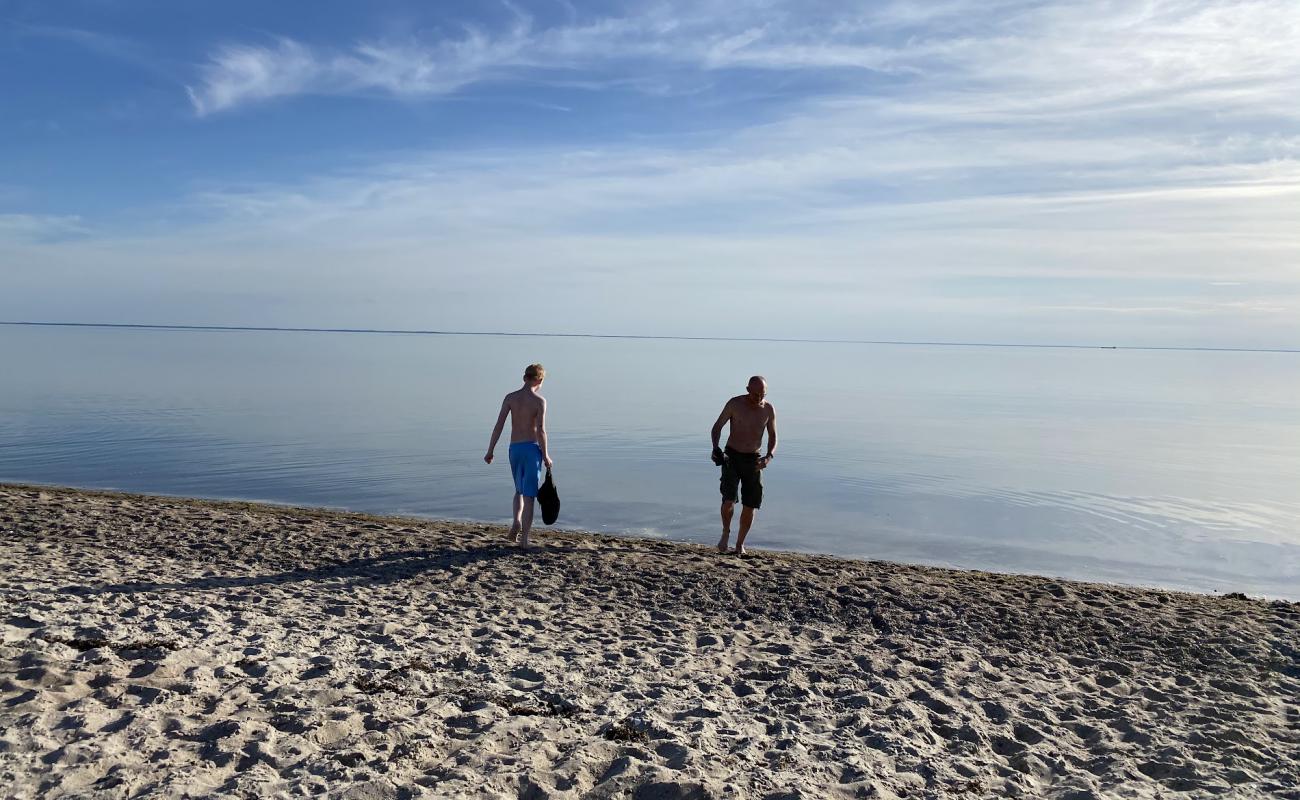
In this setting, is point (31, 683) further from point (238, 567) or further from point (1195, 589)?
point (1195, 589)

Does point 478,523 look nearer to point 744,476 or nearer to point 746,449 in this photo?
point 744,476

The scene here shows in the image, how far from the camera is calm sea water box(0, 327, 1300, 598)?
44.5 ft

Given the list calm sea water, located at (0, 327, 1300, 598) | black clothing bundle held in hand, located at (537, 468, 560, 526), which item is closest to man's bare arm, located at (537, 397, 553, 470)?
black clothing bundle held in hand, located at (537, 468, 560, 526)

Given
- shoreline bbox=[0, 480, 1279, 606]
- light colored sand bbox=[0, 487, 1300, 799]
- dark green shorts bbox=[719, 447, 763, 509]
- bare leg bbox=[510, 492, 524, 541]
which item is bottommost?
shoreline bbox=[0, 480, 1279, 606]

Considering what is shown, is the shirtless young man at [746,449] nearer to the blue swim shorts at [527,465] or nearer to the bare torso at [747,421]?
the bare torso at [747,421]

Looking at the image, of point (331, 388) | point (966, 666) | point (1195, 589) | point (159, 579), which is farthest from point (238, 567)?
point (331, 388)

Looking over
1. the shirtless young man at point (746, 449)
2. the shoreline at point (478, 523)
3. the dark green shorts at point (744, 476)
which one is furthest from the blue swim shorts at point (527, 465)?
the shoreline at point (478, 523)

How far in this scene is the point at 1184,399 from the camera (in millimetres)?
40031

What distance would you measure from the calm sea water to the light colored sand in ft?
15.5

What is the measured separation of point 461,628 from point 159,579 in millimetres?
2759

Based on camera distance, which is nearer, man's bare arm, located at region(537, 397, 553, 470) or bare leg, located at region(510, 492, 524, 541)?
man's bare arm, located at region(537, 397, 553, 470)

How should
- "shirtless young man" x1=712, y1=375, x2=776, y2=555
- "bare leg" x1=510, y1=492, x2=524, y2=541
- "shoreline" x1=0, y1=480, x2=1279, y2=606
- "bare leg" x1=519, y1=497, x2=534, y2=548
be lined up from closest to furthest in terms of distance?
1. "bare leg" x1=519, y1=497, x2=534, y2=548
2. "bare leg" x1=510, y1=492, x2=524, y2=541
3. "shirtless young man" x1=712, y1=375, x2=776, y2=555
4. "shoreline" x1=0, y1=480, x2=1279, y2=606

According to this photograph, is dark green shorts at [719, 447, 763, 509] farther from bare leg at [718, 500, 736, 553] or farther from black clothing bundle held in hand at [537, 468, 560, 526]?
black clothing bundle held in hand at [537, 468, 560, 526]

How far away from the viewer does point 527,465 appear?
9242mm
